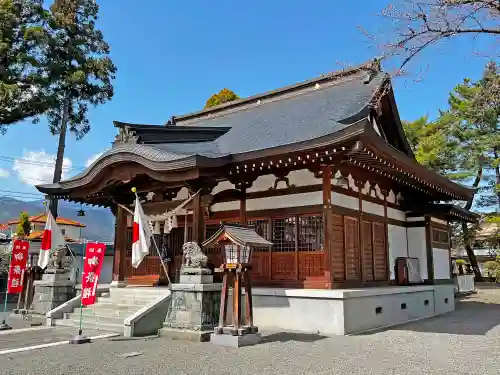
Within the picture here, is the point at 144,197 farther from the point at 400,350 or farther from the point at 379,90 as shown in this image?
the point at 400,350

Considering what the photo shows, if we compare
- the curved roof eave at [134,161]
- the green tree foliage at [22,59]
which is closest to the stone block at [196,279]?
the curved roof eave at [134,161]

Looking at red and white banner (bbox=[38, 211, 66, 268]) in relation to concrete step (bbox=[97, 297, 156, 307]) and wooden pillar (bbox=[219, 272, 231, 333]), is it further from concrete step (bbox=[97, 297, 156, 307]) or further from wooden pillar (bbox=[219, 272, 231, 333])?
wooden pillar (bbox=[219, 272, 231, 333])

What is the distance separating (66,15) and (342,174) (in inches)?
698

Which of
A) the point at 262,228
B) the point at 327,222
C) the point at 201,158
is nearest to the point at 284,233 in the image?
the point at 262,228

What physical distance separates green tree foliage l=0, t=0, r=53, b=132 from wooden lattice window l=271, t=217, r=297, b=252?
44.9 feet

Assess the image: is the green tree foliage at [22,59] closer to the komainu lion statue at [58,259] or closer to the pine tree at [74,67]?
the pine tree at [74,67]

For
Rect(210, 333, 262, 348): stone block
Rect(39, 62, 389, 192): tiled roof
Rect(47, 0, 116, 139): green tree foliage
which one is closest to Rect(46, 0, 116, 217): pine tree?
Rect(47, 0, 116, 139): green tree foliage

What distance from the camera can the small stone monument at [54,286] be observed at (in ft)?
36.4

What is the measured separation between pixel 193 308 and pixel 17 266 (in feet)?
17.8

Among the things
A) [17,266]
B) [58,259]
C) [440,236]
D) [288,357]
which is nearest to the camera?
[288,357]

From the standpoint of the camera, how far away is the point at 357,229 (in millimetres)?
10883

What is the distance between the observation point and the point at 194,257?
28.6 feet

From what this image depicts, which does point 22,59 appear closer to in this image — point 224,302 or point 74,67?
point 74,67

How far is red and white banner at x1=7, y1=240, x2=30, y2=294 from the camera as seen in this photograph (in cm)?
1078
